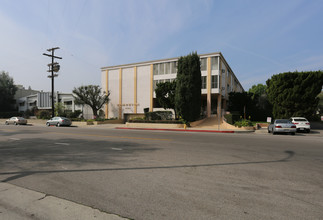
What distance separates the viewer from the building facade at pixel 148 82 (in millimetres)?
29250

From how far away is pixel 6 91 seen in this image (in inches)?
2180

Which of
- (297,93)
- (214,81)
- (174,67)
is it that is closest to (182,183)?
(297,93)

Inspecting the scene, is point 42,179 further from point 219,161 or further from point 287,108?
point 287,108

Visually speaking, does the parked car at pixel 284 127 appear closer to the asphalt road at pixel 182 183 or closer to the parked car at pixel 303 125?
the parked car at pixel 303 125

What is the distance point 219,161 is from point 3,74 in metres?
73.4

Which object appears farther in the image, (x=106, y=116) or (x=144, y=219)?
(x=106, y=116)

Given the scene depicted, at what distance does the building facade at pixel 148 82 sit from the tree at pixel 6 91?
38409 mm

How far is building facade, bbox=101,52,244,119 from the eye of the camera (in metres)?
29.2

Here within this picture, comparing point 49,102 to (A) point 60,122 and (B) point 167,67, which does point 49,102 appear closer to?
(A) point 60,122

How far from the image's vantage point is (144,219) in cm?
254

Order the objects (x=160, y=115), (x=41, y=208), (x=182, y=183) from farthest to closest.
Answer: (x=160, y=115)
(x=182, y=183)
(x=41, y=208)

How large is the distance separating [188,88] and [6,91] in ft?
197

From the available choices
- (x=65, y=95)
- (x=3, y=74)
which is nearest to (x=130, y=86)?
(x=65, y=95)

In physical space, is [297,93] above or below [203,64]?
below
